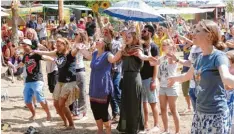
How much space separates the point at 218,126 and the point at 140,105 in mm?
2715

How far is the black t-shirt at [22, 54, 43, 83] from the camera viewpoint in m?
6.85

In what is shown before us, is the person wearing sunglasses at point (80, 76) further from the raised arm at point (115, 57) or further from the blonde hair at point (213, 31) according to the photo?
the blonde hair at point (213, 31)

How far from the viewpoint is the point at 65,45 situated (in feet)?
20.8

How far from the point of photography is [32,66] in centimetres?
686

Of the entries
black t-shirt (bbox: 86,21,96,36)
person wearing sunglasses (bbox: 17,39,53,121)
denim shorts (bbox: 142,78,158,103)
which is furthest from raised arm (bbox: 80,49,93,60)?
black t-shirt (bbox: 86,21,96,36)

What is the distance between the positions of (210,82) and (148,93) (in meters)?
3.10

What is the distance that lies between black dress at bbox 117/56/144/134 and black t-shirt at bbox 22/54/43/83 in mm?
1818

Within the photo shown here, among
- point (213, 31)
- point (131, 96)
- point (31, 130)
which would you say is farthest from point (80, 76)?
point (213, 31)

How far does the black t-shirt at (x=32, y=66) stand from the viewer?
685 centimetres

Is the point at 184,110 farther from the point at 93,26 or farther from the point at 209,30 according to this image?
the point at 93,26

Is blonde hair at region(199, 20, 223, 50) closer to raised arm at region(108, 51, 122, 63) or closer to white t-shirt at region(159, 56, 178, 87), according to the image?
raised arm at region(108, 51, 122, 63)

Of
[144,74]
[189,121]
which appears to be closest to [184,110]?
[189,121]

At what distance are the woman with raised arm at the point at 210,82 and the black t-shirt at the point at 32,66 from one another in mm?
4102

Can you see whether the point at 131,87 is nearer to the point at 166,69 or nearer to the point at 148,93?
the point at 148,93
